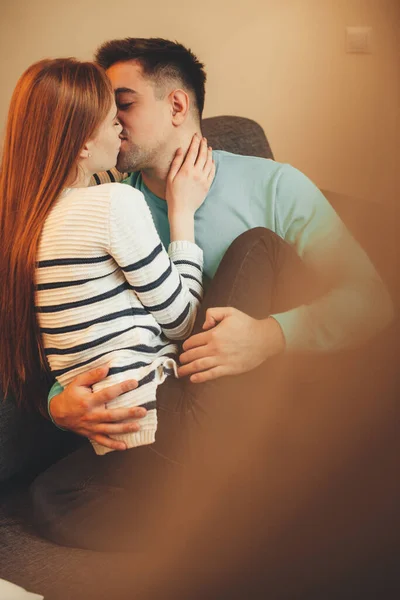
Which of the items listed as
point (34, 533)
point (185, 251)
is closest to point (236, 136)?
Answer: point (185, 251)

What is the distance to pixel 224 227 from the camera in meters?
1.19

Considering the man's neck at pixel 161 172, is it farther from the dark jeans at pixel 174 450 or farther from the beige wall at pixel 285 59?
the beige wall at pixel 285 59

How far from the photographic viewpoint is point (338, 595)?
2.19 feet

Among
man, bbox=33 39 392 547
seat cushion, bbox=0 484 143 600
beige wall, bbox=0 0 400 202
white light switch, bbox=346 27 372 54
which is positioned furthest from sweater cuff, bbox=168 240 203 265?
white light switch, bbox=346 27 372 54

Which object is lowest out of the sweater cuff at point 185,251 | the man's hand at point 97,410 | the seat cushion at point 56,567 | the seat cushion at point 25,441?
the seat cushion at point 56,567

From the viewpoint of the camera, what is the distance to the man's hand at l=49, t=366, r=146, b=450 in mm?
906

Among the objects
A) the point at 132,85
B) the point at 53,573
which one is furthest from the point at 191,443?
the point at 132,85

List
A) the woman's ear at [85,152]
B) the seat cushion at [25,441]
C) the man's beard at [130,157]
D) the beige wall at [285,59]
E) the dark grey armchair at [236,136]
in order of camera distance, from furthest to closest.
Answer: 1. the beige wall at [285,59]
2. the dark grey armchair at [236,136]
3. the man's beard at [130,157]
4. the seat cushion at [25,441]
5. the woman's ear at [85,152]

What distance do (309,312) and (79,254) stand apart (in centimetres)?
39

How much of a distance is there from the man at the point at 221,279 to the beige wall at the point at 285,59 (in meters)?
0.47

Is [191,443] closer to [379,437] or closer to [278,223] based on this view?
[379,437]

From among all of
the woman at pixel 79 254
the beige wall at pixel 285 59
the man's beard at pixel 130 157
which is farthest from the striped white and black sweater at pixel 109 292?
the beige wall at pixel 285 59

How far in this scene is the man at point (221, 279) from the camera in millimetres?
944

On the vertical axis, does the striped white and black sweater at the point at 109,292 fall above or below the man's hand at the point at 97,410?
above
